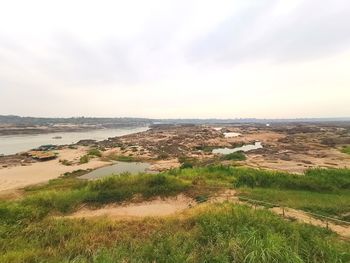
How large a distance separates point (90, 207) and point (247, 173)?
12.6 metres

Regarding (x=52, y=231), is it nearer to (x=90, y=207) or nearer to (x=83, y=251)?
(x=83, y=251)

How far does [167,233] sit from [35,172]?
31.4m

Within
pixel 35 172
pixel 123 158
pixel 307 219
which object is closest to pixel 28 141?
pixel 123 158

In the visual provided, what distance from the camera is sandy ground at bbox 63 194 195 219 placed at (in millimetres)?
16203

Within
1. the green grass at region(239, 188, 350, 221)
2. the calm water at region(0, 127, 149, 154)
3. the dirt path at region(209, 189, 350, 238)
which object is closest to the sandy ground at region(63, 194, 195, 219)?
the dirt path at region(209, 189, 350, 238)

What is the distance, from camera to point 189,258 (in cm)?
848

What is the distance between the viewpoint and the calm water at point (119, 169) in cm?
3506

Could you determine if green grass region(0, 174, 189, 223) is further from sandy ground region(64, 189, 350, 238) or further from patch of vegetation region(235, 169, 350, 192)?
patch of vegetation region(235, 169, 350, 192)

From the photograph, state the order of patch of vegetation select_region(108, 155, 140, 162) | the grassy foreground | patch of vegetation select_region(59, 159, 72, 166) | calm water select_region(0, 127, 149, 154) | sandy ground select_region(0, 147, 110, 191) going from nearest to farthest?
the grassy foreground
sandy ground select_region(0, 147, 110, 191)
patch of vegetation select_region(59, 159, 72, 166)
patch of vegetation select_region(108, 155, 140, 162)
calm water select_region(0, 127, 149, 154)

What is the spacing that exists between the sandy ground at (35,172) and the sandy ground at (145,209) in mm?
16559

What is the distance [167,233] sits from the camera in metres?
11.1

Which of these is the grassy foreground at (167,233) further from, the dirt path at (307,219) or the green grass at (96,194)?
the dirt path at (307,219)

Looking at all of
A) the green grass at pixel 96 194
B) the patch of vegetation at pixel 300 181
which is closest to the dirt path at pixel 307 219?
the green grass at pixel 96 194

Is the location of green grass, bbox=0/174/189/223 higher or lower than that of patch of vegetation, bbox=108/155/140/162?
higher
